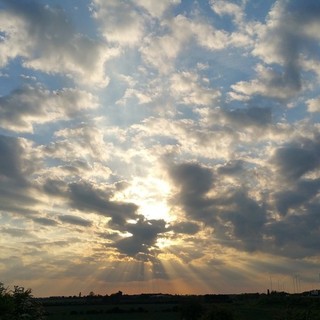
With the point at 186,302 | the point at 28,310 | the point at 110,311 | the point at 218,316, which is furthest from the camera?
the point at 110,311

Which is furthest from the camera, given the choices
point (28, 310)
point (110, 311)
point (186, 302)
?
point (110, 311)

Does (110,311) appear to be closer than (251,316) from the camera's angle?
No

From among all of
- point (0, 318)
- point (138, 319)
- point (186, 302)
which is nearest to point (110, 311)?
point (138, 319)

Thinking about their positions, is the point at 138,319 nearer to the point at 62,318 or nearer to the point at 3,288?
the point at 62,318

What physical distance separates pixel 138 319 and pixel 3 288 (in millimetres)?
84540

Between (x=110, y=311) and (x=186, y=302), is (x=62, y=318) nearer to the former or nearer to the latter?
(x=110, y=311)

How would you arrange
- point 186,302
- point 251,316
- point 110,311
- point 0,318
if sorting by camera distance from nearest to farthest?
point 0,318, point 186,302, point 251,316, point 110,311

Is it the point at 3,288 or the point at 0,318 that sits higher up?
the point at 3,288

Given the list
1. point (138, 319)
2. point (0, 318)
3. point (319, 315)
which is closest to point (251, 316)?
point (138, 319)

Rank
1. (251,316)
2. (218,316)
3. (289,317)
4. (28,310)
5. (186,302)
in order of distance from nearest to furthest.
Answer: (289,317)
(28,310)
(218,316)
(186,302)
(251,316)

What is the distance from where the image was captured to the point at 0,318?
63156 mm

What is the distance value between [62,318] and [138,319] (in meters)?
26.2

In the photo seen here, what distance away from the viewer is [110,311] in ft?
578

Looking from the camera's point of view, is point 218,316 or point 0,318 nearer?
point 0,318
